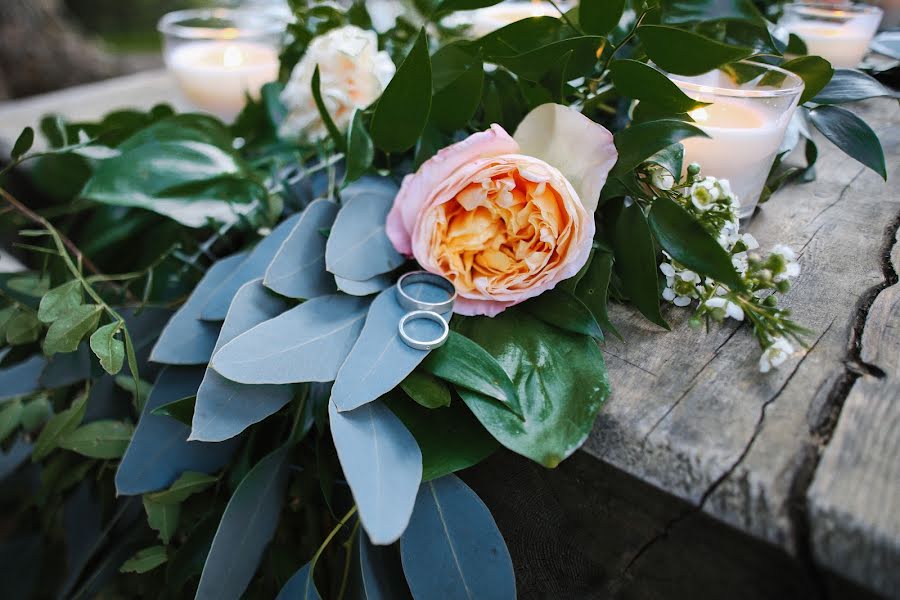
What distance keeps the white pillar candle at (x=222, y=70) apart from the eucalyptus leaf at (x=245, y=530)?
741 millimetres

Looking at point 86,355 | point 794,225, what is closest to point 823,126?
point 794,225

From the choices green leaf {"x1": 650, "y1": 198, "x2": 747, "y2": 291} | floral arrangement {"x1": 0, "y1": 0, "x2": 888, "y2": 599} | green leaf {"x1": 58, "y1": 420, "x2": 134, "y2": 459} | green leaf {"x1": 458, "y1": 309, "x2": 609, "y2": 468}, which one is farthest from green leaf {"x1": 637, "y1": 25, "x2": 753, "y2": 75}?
green leaf {"x1": 58, "y1": 420, "x2": 134, "y2": 459}

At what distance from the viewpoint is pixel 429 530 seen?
444 millimetres

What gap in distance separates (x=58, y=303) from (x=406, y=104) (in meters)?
0.34

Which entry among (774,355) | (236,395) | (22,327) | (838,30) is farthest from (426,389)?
(838,30)

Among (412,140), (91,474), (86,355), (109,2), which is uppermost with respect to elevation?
(412,140)

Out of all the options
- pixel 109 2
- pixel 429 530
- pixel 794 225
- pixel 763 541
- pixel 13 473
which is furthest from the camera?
pixel 109 2

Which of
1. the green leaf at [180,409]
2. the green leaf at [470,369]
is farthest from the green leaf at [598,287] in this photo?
the green leaf at [180,409]

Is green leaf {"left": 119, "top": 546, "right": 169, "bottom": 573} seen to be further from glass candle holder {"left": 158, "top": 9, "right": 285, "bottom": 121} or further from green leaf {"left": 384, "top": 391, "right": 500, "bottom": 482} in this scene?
glass candle holder {"left": 158, "top": 9, "right": 285, "bottom": 121}

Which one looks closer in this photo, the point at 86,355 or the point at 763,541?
the point at 763,541

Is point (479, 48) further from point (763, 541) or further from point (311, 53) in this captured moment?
point (763, 541)

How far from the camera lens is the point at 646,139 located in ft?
1.46

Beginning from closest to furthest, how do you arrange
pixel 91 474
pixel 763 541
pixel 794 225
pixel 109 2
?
1. pixel 763 541
2. pixel 794 225
3. pixel 91 474
4. pixel 109 2

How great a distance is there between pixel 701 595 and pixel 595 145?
0.33 metres
